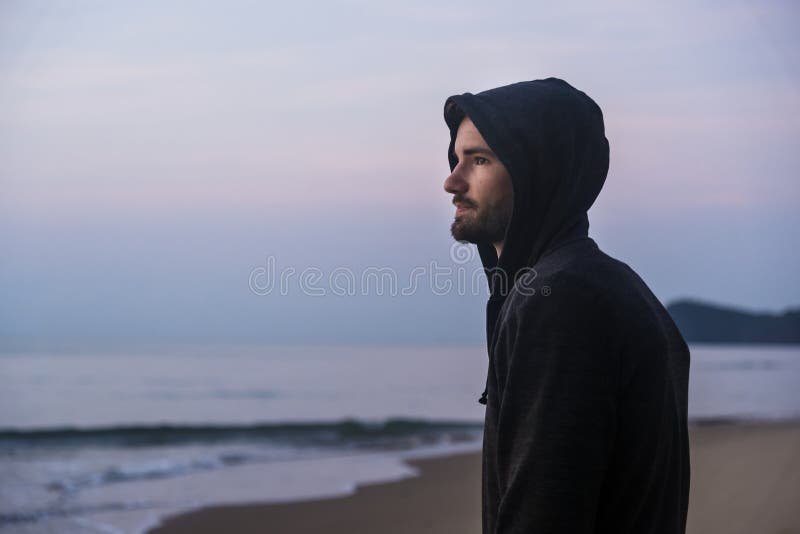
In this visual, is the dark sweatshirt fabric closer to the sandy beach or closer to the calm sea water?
the sandy beach

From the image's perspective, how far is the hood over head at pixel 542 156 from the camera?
1885 millimetres

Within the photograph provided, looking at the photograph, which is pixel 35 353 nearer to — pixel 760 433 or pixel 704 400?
pixel 704 400

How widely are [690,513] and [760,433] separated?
4.22 m

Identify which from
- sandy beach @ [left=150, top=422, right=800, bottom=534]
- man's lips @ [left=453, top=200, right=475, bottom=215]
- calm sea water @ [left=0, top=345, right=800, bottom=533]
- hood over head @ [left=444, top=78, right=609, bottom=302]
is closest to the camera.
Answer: hood over head @ [left=444, top=78, right=609, bottom=302]

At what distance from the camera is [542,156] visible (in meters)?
1.90

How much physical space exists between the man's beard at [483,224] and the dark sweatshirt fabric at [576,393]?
3.1 inches

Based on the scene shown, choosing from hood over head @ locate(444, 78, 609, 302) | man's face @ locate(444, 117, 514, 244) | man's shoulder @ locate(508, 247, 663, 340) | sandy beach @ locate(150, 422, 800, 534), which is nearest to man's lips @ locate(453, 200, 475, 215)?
man's face @ locate(444, 117, 514, 244)

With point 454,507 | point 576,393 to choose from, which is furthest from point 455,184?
point 454,507

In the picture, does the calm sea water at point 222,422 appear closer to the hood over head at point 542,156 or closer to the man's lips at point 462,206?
the man's lips at point 462,206

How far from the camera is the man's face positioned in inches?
76.9

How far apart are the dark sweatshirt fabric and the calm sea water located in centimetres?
602

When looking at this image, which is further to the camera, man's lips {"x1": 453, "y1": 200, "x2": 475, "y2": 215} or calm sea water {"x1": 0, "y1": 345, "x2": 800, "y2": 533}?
calm sea water {"x1": 0, "y1": 345, "x2": 800, "y2": 533}

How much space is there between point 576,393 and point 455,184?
1.87 ft

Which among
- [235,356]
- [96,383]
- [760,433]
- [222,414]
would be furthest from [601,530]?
[235,356]
